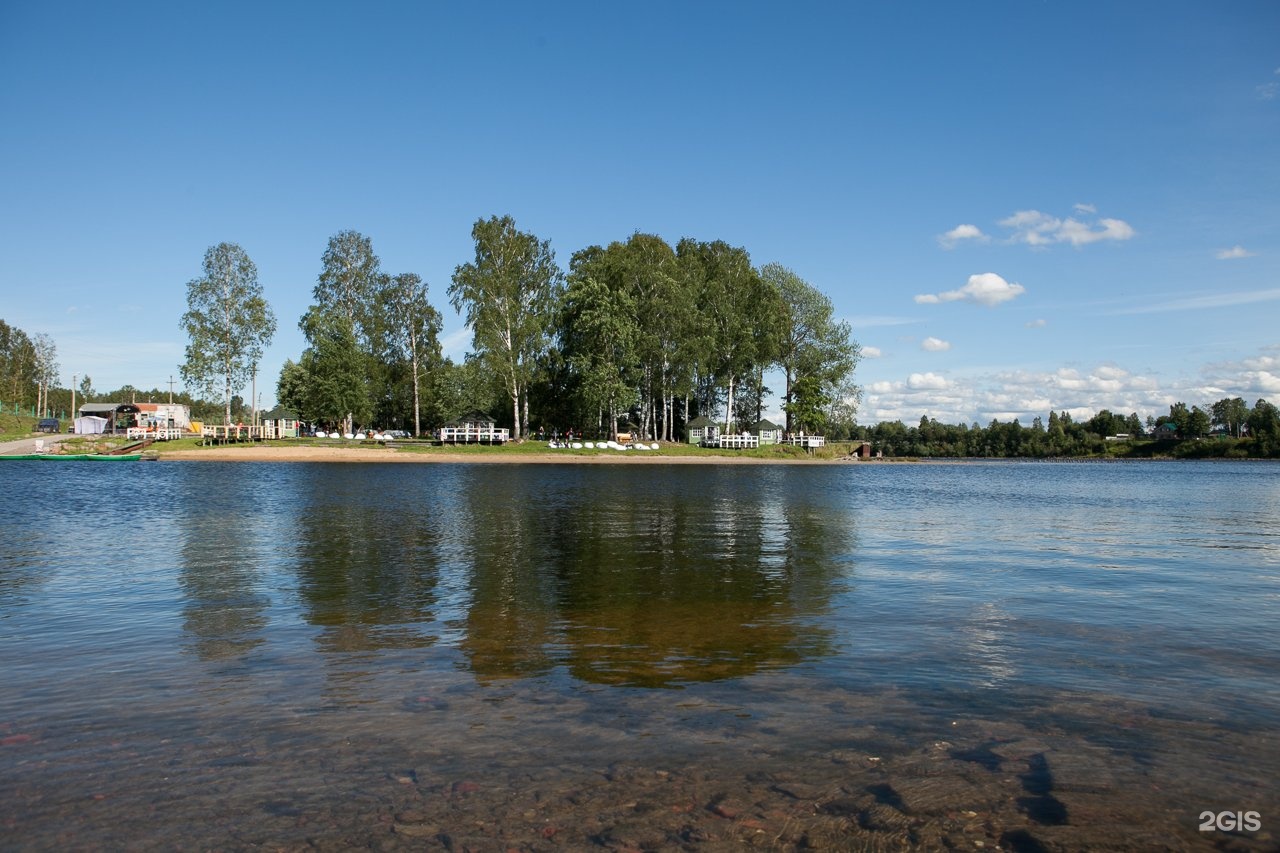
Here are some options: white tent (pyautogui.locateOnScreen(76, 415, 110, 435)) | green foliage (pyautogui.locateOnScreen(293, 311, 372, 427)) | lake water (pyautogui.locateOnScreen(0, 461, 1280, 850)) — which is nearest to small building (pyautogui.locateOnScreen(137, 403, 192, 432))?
white tent (pyautogui.locateOnScreen(76, 415, 110, 435))

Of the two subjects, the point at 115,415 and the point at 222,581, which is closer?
the point at 222,581

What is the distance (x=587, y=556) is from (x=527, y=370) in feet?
192

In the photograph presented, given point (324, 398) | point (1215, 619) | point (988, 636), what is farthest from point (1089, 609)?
point (324, 398)

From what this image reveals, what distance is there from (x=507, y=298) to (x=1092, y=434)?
504 feet

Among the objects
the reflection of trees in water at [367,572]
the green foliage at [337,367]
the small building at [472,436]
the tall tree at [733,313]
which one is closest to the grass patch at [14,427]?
the green foliage at [337,367]

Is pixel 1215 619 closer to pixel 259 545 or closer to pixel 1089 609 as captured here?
pixel 1089 609

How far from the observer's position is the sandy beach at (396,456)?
66.9m

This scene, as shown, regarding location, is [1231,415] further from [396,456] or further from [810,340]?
[396,456]

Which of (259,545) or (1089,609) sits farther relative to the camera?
(259,545)

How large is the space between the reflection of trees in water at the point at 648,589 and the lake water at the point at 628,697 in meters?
0.10

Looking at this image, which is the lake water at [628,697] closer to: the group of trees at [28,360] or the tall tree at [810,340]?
the tall tree at [810,340]

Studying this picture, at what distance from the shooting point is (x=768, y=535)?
23219 millimetres

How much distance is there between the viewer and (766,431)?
95750 millimetres

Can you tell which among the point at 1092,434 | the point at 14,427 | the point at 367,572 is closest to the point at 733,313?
the point at 367,572
